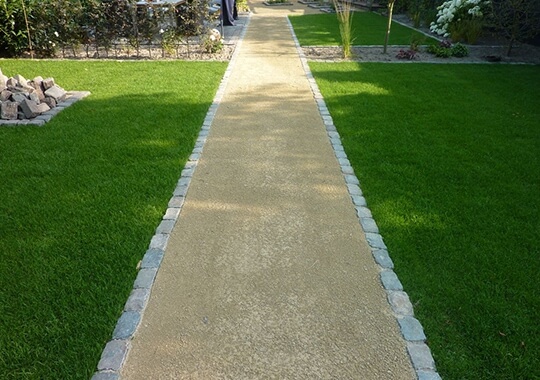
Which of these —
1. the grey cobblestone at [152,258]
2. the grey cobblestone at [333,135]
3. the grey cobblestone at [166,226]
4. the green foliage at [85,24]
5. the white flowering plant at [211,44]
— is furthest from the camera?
the white flowering plant at [211,44]

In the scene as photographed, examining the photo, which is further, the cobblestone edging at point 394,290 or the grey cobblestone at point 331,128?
the grey cobblestone at point 331,128

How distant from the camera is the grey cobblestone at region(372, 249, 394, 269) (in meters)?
2.55

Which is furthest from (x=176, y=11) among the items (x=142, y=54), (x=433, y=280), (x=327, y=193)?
(x=433, y=280)

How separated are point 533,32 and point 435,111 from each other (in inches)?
225

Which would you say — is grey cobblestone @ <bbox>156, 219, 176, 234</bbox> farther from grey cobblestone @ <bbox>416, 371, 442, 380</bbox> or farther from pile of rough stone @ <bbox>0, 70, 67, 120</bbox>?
pile of rough stone @ <bbox>0, 70, 67, 120</bbox>

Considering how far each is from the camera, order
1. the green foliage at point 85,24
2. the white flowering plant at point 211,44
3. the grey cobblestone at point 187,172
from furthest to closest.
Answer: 1. the white flowering plant at point 211,44
2. the green foliage at point 85,24
3. the grey cobblestone at point 187,172

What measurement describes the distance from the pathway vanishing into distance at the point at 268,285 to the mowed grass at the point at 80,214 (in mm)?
208

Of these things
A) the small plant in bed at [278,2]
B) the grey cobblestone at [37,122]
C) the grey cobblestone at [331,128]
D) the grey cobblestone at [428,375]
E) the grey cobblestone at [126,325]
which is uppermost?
the small plant in bed at [278,2]

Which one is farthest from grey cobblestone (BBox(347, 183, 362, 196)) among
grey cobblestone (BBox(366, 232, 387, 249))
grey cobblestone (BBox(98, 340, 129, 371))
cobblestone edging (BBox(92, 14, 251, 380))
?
grey cobblestone (BBox(98, 340, 129, 371))

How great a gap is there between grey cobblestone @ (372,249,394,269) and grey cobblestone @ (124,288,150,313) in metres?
1.40

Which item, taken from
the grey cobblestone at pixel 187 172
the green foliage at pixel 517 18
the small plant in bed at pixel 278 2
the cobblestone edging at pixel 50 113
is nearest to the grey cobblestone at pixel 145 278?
the grey cobblestone at pixel 187 172

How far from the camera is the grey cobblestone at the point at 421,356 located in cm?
187

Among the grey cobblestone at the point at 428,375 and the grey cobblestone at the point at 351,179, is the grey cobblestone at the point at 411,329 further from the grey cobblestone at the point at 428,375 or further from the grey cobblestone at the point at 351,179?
the grey cobblestone at the point at 351,179

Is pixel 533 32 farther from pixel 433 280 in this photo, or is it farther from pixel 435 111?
pixel 433 280
